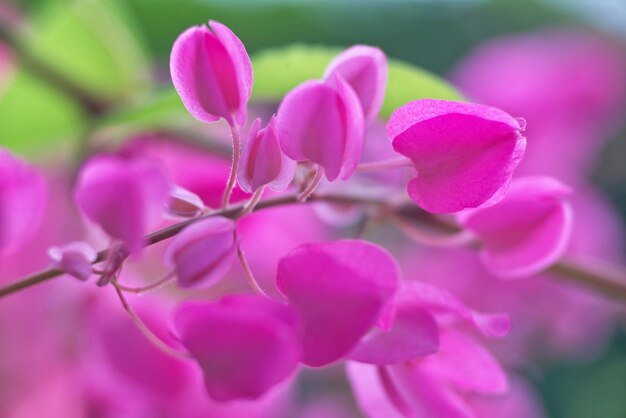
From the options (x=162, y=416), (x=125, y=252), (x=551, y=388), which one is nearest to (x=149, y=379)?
(x=162, y=416)

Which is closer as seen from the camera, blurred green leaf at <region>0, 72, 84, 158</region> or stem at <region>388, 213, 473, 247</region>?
stem at <region>388, 213, 473, 247</region>

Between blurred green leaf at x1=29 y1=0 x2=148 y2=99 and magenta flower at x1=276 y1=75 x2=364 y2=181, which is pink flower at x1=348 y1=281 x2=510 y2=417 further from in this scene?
blurred green leaf at x1=29 y1=0 x2=148 y2=99

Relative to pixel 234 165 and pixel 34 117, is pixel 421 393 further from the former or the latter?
pixel 34 117

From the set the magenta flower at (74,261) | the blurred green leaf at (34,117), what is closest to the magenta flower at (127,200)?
the magenta flower at (74,261)

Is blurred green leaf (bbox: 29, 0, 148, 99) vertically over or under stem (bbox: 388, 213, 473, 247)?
under

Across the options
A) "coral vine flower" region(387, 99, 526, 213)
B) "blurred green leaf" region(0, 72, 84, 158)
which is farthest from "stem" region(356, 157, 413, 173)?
"blurred green leaf" region(0, 72, 84, 158)

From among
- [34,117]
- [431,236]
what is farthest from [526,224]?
[34,117]

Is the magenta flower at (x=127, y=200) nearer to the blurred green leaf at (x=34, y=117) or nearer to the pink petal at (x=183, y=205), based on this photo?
the pink petal at (x=183, y=205)
